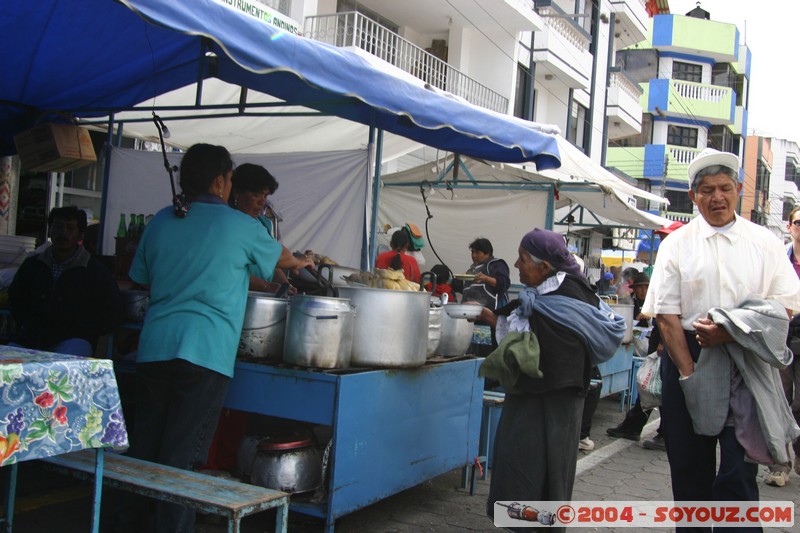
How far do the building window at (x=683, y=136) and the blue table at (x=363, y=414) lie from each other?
37213 millimetres

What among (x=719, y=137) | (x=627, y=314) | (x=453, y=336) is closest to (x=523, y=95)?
(x=627, y=314)

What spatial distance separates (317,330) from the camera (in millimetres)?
3549

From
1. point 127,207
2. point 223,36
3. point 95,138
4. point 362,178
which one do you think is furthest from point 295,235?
point 95,138

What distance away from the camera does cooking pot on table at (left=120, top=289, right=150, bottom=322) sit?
4.37 meters

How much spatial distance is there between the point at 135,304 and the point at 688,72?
1567 inches

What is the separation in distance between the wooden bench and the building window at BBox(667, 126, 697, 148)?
127 ft

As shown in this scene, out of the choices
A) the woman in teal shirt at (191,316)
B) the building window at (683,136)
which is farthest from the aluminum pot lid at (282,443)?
the building window at (683,136)

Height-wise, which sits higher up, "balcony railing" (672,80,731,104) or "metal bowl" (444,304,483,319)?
"balcony railing" (672,80,731,104)

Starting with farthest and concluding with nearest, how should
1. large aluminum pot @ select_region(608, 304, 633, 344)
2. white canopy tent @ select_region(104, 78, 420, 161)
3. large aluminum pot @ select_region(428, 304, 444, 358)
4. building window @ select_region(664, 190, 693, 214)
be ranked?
building window @ select_region(664, 190, 693, 214) → large aluminum pot @ select_region(608, 304, 633, 344) → white canopy tent @ select_region(104, 78, 420, 161) → large aluminum pot @ select_region(428, 304, 444, 358)

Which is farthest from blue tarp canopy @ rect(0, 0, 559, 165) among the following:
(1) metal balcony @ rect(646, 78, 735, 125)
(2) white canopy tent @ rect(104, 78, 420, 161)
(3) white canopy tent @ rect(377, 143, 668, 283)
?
(1) metal balcony @ rect(646, 78, 735, 125)

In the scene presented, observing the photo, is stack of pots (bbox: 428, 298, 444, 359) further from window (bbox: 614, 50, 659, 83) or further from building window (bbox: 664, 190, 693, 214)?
window (bbox: 614, 50, 659, 83)

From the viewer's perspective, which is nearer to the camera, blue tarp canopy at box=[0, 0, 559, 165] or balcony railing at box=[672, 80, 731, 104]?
blue tarp canopy at box=[0, 0, 559, 165]

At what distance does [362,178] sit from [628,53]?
36.0 m

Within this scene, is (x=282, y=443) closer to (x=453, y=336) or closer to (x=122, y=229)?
(x=453, y=336)
